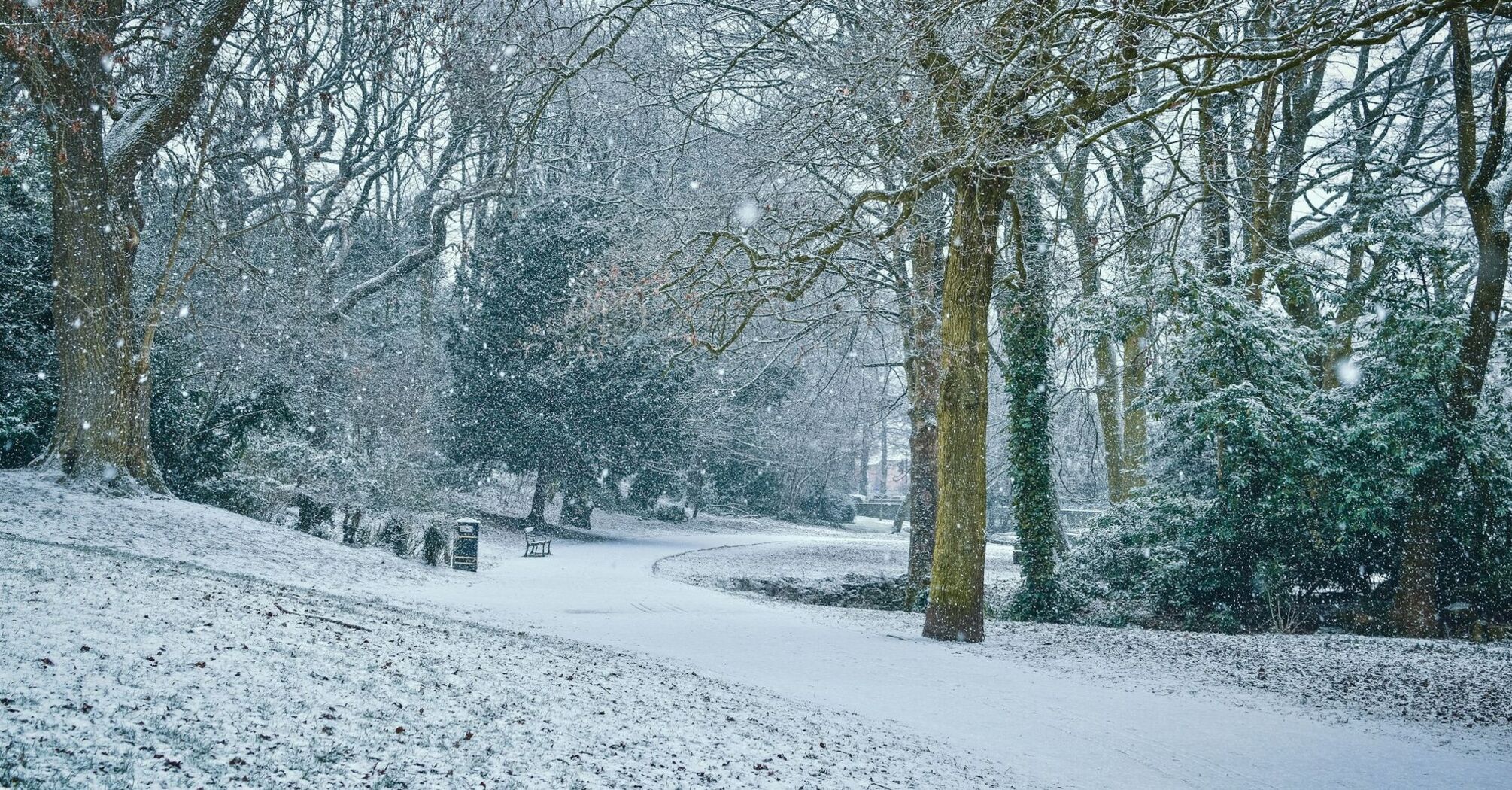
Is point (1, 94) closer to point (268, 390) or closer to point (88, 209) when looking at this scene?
point (88, 209)

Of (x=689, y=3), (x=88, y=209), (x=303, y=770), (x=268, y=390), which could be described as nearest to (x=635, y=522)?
(x=268, y=390)

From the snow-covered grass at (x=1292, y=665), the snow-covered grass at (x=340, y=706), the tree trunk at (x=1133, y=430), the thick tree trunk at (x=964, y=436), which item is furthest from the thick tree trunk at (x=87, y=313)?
the tree trunk at (x=1133, y=430)

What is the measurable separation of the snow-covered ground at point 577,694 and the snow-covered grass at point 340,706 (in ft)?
0.06

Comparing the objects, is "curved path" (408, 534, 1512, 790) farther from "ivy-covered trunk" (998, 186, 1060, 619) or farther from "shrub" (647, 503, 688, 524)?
"shrub" (647, 503, 688, 524)

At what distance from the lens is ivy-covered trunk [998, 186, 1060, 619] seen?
1293cm

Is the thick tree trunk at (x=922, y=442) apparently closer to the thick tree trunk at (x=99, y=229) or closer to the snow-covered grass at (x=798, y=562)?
the snow-covered grass at (x=798, y=562)

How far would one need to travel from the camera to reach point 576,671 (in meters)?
5.93

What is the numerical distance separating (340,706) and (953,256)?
8010 millimetres

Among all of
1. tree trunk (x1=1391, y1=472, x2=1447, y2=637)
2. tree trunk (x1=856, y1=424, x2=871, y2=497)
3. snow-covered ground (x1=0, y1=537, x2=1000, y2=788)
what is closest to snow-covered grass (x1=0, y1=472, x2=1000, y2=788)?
snow-covered ground (x1=0, y1=537, x2=1000, y2=788)

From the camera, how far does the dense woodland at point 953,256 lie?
8.34 metres

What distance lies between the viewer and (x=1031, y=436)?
42.8 feet

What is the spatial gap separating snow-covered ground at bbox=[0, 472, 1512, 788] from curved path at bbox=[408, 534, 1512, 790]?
3cm

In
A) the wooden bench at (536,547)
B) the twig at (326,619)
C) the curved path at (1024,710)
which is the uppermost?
the twig at (326,619)

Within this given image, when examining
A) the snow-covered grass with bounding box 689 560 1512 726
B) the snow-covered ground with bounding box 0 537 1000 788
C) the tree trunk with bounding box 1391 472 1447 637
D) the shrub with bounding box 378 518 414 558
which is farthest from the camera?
the shrub with bounding box 378 518 414 558
